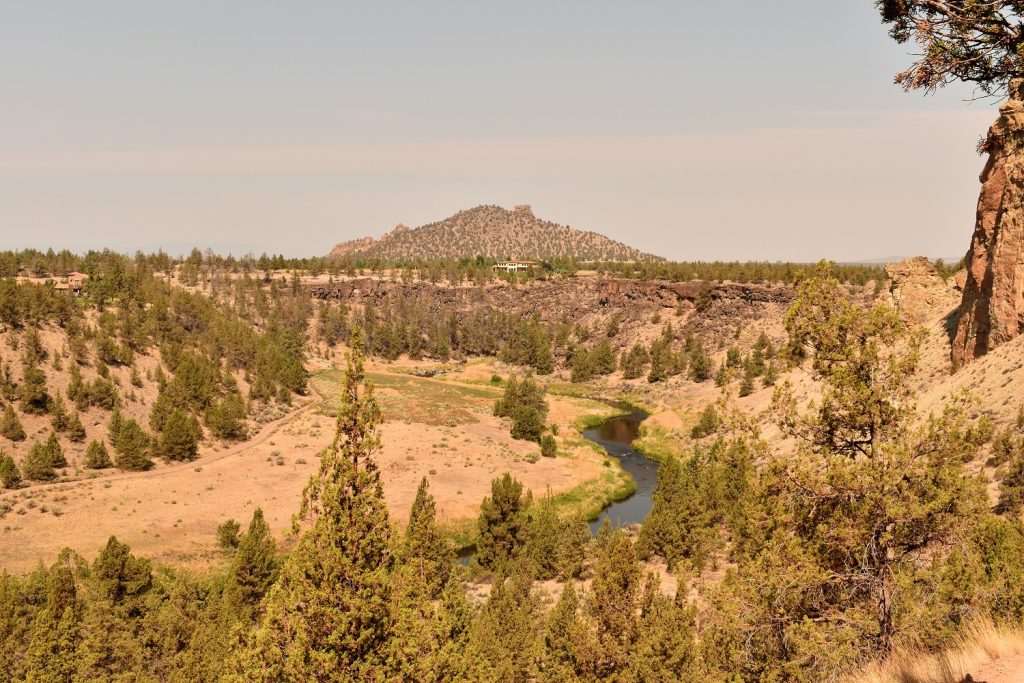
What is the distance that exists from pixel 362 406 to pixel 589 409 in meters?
86.7

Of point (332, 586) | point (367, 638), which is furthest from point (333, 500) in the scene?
point (367, 638)

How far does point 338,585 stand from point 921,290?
216 feet

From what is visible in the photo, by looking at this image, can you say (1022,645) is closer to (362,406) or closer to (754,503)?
(754,503)

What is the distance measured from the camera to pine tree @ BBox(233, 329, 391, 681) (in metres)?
13.0

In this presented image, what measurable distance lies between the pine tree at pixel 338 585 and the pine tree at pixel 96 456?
58803 mm

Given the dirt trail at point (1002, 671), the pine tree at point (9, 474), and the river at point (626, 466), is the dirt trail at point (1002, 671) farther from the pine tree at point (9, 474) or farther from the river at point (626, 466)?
the pine tree at point (9, 474)

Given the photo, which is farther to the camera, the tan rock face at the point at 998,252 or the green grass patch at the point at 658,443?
the green grass patch at the point at 658,443

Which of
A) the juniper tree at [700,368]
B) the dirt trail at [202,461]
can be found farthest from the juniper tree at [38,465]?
the juniper tree at [700,368]

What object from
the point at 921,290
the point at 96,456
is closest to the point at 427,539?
the point at 96,456

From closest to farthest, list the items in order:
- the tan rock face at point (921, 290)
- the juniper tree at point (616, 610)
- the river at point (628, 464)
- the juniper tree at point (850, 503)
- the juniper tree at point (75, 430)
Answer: the juniper tree at point (850, 503) → the juniper tree at point (616, 610) → the river at point (628, 464) → the tan rock face at point (921, 290) → the juniper tree at point (75, 430)

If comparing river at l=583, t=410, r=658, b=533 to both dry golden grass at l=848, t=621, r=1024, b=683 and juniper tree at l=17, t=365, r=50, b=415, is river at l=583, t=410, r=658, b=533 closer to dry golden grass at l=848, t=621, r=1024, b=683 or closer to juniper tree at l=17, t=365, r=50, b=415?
dry golden grass at l=848, t=621, r=1024, b=683

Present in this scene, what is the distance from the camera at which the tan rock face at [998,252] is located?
36.8m

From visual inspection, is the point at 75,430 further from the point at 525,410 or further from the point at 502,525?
the point at 502,525

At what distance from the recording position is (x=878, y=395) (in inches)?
509
